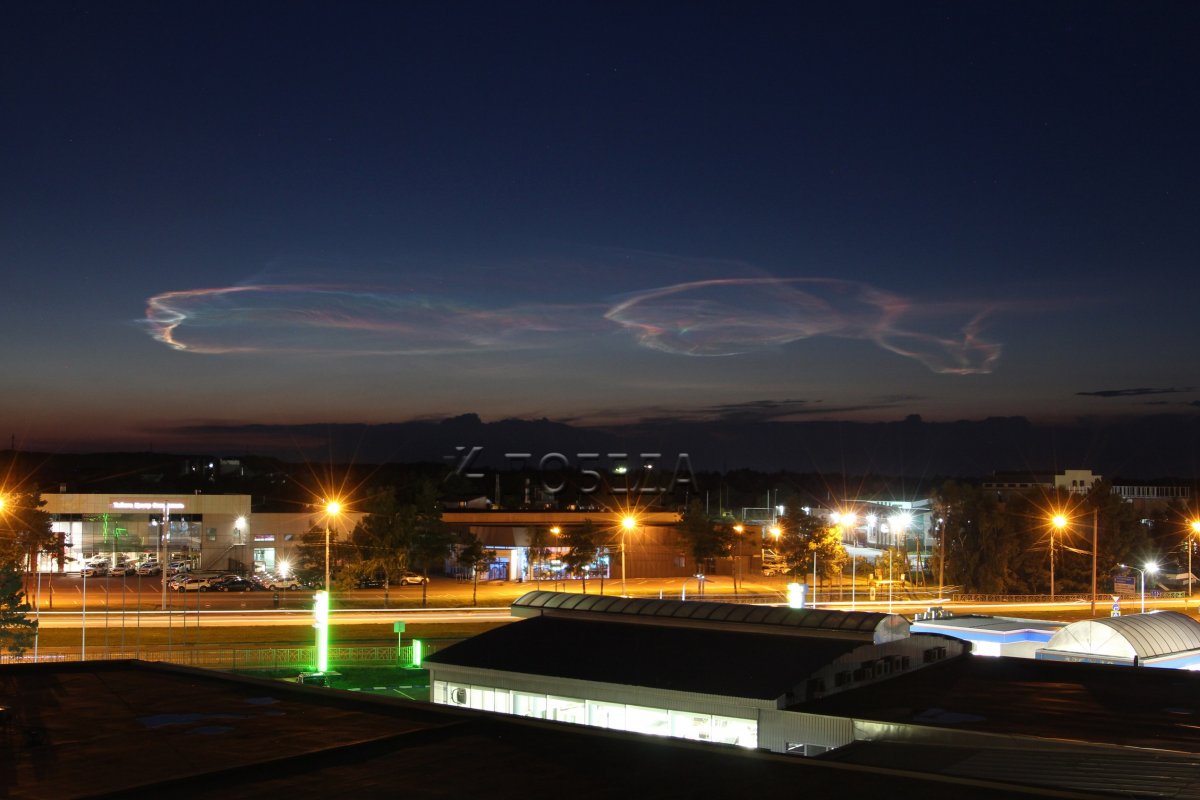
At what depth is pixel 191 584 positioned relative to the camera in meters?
52.7

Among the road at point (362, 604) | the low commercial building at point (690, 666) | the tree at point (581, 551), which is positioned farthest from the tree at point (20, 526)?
the low commercial building at point (690, 666)

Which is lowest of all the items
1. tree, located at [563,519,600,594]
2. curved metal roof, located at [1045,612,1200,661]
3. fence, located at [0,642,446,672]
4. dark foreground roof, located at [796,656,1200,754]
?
fence, located at [0,642,446,672]

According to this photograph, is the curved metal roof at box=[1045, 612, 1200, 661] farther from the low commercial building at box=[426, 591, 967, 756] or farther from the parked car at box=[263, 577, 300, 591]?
the parked car at box=[263, 577, 300, 591]

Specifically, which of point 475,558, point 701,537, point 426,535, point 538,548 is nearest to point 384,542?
point 426,535

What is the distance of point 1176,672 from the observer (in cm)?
2030

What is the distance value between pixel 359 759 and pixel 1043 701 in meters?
12.1

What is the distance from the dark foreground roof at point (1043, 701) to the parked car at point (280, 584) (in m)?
40.5

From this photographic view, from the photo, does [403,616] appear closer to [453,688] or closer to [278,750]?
[453,688]

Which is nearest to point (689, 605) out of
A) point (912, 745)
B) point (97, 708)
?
point (912, 745)

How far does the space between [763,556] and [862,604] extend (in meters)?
18.7

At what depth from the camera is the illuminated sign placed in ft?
214

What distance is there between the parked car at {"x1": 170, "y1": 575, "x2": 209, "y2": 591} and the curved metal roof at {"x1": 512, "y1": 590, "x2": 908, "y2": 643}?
32.5 metres

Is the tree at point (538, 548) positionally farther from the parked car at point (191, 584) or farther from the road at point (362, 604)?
the parked car at point (191, 584)

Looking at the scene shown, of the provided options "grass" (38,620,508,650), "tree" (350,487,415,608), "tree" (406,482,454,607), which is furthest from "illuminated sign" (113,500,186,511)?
"grass" (38,620,508,650)
